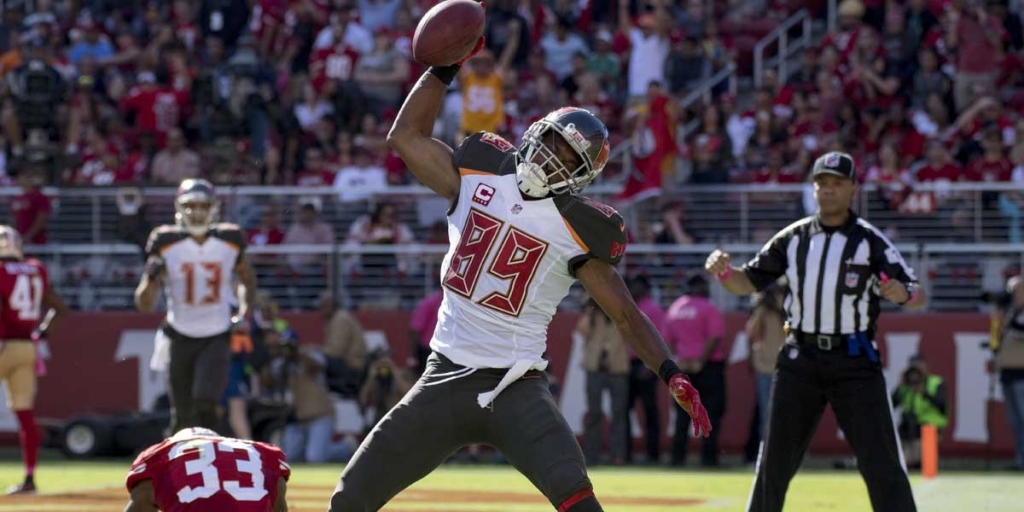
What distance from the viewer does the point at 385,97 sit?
19.8m

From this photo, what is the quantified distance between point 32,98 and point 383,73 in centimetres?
409

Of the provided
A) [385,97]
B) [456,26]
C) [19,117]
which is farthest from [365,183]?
[456,26]

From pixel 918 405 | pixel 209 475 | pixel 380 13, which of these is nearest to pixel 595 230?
pixel 209 475

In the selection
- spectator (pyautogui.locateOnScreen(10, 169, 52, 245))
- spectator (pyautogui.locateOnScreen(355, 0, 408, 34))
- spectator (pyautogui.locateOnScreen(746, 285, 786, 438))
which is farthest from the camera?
spectator (pyautogui.locateOnScreen(355, 0, 408, 34))

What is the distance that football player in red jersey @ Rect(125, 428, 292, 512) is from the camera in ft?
16.3

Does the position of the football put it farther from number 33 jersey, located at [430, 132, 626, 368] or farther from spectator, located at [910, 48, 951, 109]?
spectator, located at [910, 48, 951, 109]

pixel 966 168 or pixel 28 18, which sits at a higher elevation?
pixel 28 18

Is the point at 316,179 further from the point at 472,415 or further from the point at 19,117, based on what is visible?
the point at 472,415

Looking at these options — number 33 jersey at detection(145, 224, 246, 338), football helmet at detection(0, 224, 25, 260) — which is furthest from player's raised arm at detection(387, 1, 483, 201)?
football helmet at detection(0, 224, 25, 260)

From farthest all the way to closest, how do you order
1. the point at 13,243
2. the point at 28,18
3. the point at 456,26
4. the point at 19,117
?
the point at 28,18
the point at 19,117
the point at 13,243
the point at 456,26

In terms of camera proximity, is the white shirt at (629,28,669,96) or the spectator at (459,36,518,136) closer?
the spectator at (459,36,518,136)

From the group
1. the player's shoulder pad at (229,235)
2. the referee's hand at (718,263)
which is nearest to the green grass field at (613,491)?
the player's shoulder pad at (229,235)

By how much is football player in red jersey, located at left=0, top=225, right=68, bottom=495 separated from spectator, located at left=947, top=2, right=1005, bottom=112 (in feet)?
33.1

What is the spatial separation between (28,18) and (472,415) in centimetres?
1818
